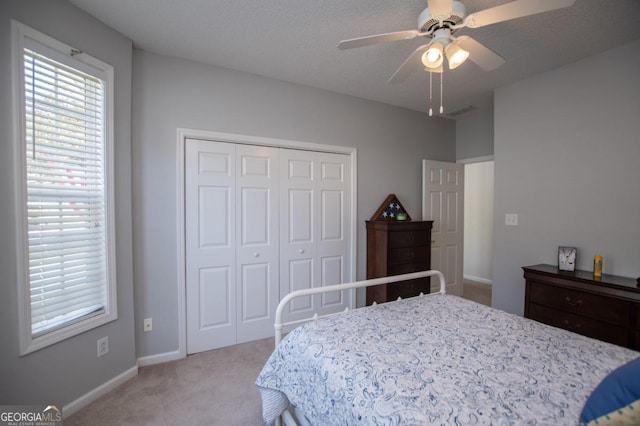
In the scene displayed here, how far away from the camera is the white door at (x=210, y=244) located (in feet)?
8.27

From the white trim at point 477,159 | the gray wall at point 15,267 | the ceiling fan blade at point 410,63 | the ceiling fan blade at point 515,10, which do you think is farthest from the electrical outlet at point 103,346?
the white trim at point 477,159

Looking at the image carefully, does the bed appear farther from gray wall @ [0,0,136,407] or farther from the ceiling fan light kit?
the ceiling fan light kit

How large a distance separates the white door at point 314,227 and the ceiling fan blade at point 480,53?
176 centimetres

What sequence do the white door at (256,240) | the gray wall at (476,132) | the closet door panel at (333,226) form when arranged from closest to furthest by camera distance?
1. the white door at (256,240)
2. the closet door panel at (333,226)
3. the gray wall at (476,132)

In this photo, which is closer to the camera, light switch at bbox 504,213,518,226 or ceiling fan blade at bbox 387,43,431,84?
ceiling fan blade at bbox 387,43,431,84

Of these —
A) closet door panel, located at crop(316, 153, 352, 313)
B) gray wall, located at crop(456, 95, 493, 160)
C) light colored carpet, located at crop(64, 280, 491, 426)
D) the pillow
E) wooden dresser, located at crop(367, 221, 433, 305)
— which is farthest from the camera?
gray wall, located at crop(456, 95, 493, 160)

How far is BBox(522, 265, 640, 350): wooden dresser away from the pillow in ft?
5.55

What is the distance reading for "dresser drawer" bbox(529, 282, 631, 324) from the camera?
192 cm

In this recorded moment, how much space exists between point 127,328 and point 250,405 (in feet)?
3.85

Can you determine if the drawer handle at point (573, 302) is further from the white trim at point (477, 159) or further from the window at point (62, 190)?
the window at point (62, 190)

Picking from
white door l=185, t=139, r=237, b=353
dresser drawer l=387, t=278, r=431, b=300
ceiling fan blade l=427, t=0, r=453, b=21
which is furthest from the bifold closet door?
ceiling fan blade l=427, t=0, r=453, b=21

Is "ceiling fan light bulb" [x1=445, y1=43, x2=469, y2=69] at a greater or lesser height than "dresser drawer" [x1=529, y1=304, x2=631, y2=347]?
greater

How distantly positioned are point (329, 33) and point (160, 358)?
3.03m

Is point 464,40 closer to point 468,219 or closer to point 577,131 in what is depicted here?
point 577,131
